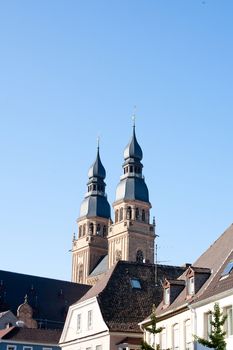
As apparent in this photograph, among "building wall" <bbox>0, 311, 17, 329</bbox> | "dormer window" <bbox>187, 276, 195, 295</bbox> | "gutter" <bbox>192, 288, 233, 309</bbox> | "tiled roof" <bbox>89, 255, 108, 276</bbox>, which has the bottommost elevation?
"gutter" <bbox>192, 288, 233, 309</bbox>

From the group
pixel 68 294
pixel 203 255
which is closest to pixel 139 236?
pixel 68 294

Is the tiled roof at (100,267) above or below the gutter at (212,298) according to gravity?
above

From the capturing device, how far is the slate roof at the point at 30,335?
6525 cm

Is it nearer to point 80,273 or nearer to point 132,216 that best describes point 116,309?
point 132,216

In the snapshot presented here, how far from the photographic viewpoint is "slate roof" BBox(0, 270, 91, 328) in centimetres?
10331

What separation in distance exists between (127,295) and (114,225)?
3720 inches

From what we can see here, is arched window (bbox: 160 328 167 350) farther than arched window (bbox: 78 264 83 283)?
No

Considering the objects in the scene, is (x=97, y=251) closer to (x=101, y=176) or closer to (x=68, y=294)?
(x=101, y=176)

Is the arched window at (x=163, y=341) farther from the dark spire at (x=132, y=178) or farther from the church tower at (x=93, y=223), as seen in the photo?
the church tower at (x=93, y=223)

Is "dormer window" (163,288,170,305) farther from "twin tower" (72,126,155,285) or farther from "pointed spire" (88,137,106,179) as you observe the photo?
"pointed spire" (88,137,106,179)

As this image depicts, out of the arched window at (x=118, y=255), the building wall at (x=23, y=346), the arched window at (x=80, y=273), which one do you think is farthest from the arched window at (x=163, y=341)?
the arched window at (x=80, y=273)

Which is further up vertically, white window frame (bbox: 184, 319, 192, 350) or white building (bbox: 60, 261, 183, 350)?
white building (bbox: 60, 261, 183, 350)

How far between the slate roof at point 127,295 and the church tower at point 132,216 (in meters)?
84.4

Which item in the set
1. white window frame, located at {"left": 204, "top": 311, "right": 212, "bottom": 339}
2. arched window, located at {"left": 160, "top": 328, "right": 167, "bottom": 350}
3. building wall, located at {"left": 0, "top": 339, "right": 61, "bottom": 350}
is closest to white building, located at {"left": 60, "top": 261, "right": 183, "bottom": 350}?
arched window, located at {"left": 160, "top": 328, "right": 167, "bottom": 350}
